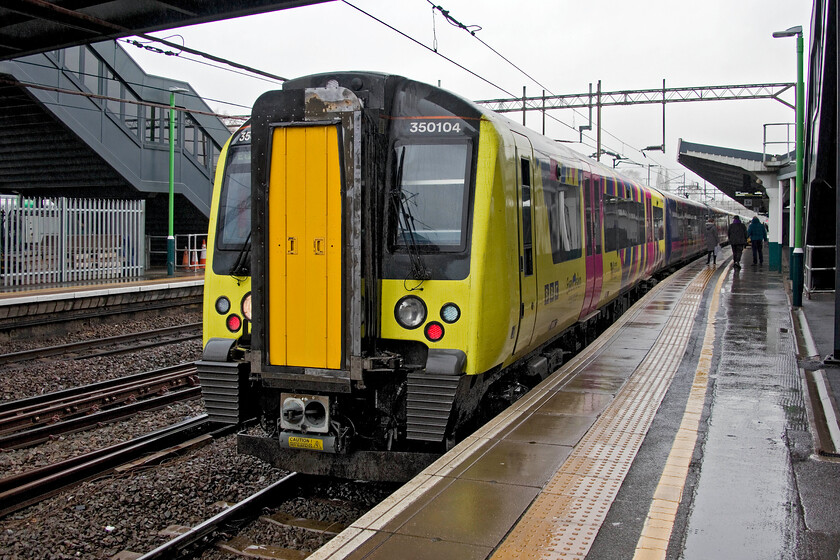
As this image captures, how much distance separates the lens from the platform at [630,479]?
3.98 meters

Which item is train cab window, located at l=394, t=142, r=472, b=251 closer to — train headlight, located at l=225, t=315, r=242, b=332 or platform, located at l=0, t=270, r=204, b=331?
train headlight, located at l=225, t=315, r=242, b=332

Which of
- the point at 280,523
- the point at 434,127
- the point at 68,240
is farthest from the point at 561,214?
the point at 68,240

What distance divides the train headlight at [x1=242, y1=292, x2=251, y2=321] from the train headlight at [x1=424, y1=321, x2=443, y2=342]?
1440mm

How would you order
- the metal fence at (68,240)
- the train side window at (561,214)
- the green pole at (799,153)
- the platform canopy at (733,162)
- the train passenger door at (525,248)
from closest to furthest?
the train passenger door at (525,248), the train side window at (561,214), the green pole at (799,153), the metal fence at (68,240), the platform canopy at (733,162)

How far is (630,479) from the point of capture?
4906 millimetres

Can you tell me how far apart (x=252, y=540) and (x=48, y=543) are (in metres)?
1.41

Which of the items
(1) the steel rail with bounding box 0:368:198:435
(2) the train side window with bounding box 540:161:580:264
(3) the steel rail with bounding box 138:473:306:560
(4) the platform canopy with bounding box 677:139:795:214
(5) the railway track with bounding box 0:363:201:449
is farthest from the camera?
(4) the platform canopy with bounding box 677:139:795:214

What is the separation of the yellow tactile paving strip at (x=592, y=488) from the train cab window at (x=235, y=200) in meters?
3.09

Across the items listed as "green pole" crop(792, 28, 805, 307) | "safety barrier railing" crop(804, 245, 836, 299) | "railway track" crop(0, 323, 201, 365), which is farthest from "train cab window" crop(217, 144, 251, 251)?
"safety barrier railing" crop(804, 245, 836, 299)

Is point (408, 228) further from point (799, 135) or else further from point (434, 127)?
point (799, 135)

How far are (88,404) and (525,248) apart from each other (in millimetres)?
5711

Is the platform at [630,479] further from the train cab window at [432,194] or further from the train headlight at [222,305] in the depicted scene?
the train headlight at [222,305]

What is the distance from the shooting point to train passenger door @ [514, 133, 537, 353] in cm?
648

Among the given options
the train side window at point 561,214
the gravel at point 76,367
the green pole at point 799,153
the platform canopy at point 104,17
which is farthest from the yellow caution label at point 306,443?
the green pole at point 799,153
